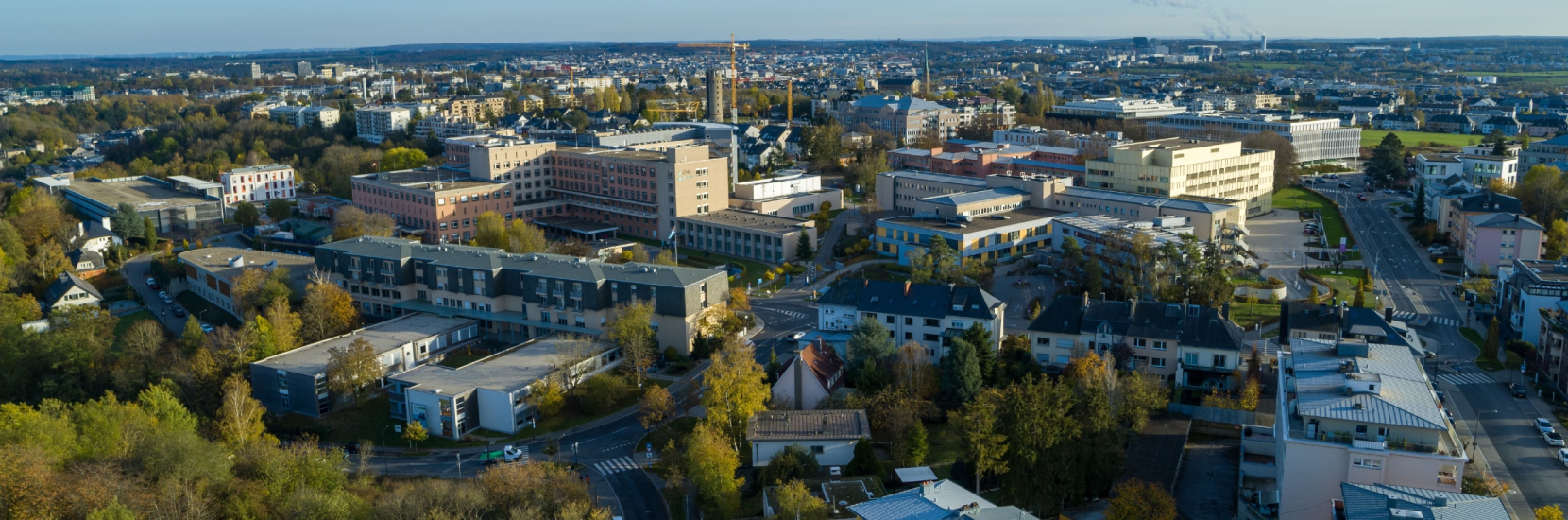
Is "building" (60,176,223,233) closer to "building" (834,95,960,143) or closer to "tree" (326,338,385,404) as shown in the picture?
"tree" (326,338,385,404)

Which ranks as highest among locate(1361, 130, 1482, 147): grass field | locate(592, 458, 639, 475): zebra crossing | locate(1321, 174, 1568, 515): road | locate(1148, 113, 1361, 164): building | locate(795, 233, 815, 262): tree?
locate(1148, 113, 1361, 164): building

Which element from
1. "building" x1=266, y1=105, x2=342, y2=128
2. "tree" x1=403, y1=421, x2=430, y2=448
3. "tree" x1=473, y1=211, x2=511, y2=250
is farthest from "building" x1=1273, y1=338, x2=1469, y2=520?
"building" x1=266, y1=105, x2=342, y2=128

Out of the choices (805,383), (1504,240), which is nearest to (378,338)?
(805,383)

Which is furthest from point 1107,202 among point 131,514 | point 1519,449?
point 131,514

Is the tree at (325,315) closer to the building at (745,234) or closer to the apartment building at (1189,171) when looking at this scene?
the building at (745,234)

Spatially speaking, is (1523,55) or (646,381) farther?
(1523,55)

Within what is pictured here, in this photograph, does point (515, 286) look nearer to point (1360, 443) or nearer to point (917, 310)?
point (917, 310)

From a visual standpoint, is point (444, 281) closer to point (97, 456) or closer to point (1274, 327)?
point (97, 456)
